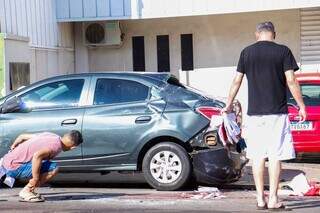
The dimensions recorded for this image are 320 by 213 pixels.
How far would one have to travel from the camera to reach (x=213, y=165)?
339 inches

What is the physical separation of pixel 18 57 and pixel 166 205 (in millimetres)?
5338

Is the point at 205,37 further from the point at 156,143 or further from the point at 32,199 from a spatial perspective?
the point at 32,199

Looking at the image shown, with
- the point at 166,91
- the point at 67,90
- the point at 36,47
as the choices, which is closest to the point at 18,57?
the point at 36,47

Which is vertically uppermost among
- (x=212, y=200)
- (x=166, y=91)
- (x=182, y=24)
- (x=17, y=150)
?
(x=182, y=24)

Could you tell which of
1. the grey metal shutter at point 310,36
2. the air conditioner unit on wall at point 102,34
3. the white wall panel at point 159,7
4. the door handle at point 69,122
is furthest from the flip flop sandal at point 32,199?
the grey metal shutter at point 310,36

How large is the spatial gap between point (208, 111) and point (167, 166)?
0.86 meters

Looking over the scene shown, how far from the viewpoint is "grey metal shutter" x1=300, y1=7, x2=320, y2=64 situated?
50.2 ft

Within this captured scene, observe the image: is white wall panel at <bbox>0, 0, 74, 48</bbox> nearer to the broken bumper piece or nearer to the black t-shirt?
the broken bumper piece

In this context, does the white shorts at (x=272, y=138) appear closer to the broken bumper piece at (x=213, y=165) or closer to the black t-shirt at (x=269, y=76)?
the black t-shirt at (x=269, y=76)

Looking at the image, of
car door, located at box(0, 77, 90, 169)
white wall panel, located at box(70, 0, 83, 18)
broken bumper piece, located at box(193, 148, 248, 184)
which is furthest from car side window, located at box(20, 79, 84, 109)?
white wall panel, located at box(70, 0, 83, 18)

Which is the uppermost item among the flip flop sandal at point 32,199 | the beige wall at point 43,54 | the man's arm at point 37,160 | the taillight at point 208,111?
the beige wall at point 43,54

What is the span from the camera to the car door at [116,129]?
28.8 feet

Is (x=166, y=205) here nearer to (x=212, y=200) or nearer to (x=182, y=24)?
(x=212, y=200)

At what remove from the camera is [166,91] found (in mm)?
8906
